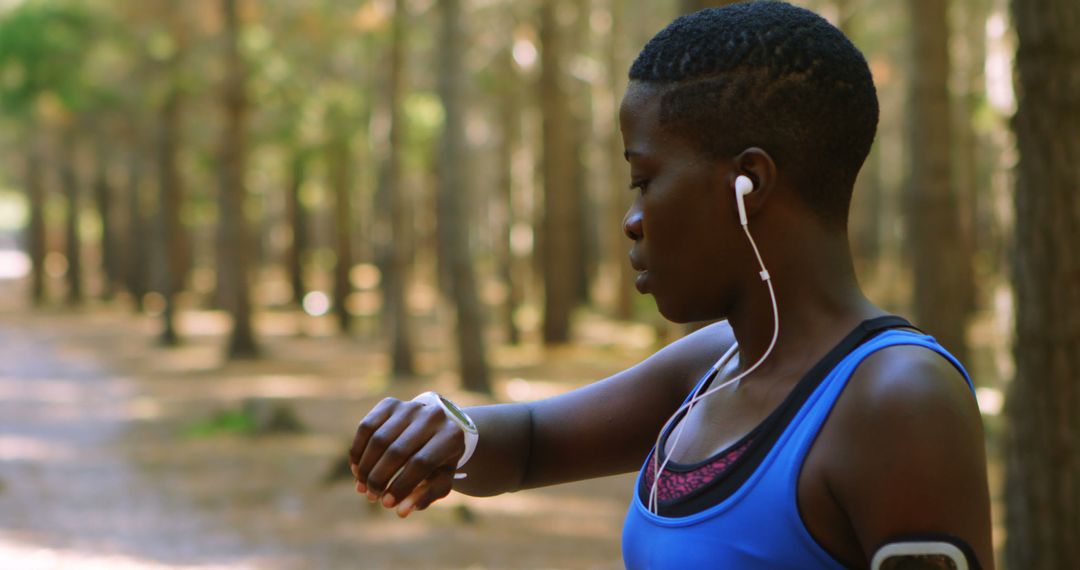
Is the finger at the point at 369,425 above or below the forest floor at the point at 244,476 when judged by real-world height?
above

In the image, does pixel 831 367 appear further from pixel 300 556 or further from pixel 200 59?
pixel 200 59

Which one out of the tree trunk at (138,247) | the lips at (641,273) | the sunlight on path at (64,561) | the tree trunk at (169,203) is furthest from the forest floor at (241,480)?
the tree trunk at (138,247)

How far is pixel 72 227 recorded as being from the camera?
38469 millimetres

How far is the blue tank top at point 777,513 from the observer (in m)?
1.67

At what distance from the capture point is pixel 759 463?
1736mm

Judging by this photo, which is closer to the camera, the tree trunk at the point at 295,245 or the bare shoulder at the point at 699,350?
the bare shoulder at the point at 699,350

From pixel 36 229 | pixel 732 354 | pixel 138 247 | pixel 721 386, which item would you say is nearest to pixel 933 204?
pixel 732 354

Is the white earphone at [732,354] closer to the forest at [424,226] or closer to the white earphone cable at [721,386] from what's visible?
the white earphone cable at [721,386]

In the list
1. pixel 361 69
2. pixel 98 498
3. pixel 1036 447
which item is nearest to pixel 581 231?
pixel 361 69

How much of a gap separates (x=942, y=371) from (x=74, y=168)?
38.0 metres

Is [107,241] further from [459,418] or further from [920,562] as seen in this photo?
[920,562]

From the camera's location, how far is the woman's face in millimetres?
1853

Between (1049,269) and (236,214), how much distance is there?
1908 cm

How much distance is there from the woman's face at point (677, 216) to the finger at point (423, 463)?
381mm
